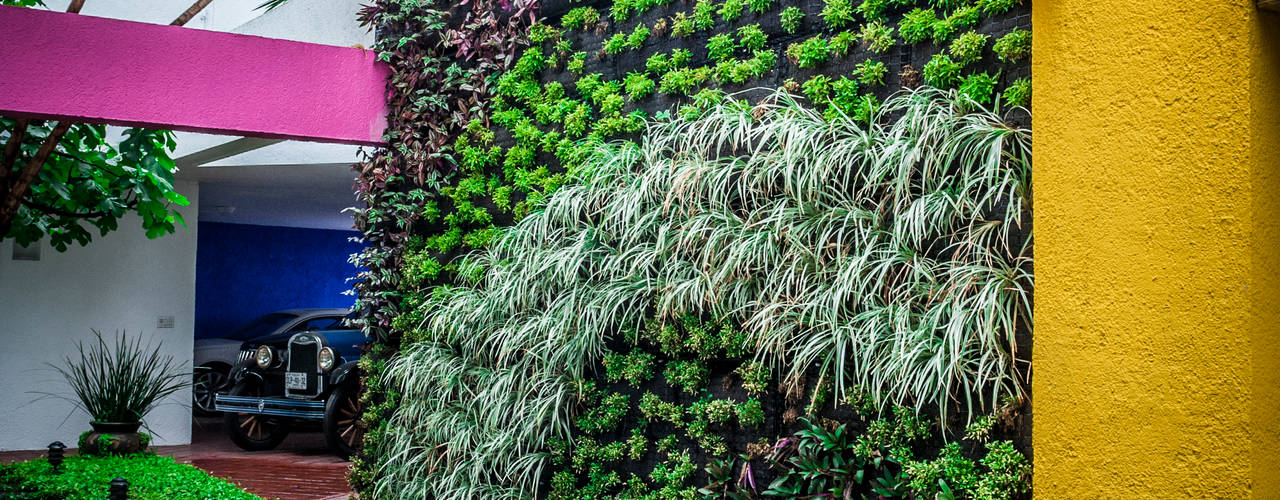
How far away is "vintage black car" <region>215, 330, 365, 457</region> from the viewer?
290 inches

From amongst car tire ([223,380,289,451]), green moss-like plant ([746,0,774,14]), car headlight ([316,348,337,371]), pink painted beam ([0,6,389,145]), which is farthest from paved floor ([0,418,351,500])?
green moss-like plant ([746,0,774,14])

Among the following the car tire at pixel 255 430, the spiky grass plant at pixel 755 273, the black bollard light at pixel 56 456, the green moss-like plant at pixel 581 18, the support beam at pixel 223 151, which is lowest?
the car tire at pixel 255 430

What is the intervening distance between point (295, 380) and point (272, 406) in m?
0.38

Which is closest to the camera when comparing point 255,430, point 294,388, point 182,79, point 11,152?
point 182,79

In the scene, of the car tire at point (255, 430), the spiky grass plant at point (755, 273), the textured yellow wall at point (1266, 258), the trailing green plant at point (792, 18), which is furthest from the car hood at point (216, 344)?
the textured yellow wall at point (1266, 258)

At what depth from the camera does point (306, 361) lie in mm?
7496

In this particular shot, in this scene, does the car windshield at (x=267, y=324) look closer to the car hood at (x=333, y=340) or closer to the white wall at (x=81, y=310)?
the white wall at (x=81, y=310)

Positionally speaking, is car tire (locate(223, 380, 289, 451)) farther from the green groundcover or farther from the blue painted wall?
the blue painted wall

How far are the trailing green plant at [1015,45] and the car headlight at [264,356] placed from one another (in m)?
6.68

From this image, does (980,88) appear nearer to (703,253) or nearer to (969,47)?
(969,47)

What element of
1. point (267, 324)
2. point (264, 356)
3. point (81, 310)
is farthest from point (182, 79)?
point (267, 324)

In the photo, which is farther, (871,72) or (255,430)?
(255,430)

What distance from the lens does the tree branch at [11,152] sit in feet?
17.1

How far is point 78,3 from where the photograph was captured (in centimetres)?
506
